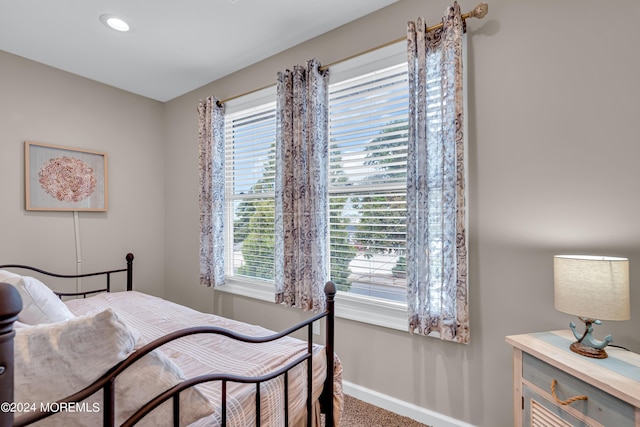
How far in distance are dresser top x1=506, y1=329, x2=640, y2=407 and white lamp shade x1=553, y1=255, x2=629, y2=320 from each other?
0.17 metres

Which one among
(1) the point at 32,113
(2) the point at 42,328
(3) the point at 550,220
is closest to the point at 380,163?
(3) the point at 550,220

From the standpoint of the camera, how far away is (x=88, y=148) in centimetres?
295

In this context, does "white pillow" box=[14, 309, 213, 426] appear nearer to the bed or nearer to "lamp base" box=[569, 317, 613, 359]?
the bed

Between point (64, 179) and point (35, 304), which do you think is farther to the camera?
point (64, 179)

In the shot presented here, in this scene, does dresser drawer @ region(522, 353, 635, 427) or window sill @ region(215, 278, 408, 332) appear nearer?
dresser drawer @ region(522, 353, 635, 427)

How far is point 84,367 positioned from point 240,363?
2.23ft

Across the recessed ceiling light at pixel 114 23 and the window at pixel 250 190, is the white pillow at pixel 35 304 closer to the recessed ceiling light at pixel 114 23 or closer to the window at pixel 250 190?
the window at pixel 250 190

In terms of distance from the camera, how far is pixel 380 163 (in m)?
2.07

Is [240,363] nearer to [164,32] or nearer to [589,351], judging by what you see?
[589,351]

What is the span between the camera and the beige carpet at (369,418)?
1.84 m

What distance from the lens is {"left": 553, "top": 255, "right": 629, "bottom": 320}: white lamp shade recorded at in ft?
3.61

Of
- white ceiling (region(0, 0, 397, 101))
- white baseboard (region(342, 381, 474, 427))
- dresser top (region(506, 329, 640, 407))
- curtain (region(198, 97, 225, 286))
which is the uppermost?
white ceiling (region(0, 0, 397, 101))

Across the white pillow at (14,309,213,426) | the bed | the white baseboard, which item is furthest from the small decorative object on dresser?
the white pillow at (14,309,213,426)

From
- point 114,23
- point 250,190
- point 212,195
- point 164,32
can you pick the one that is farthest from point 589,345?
point 114,23
